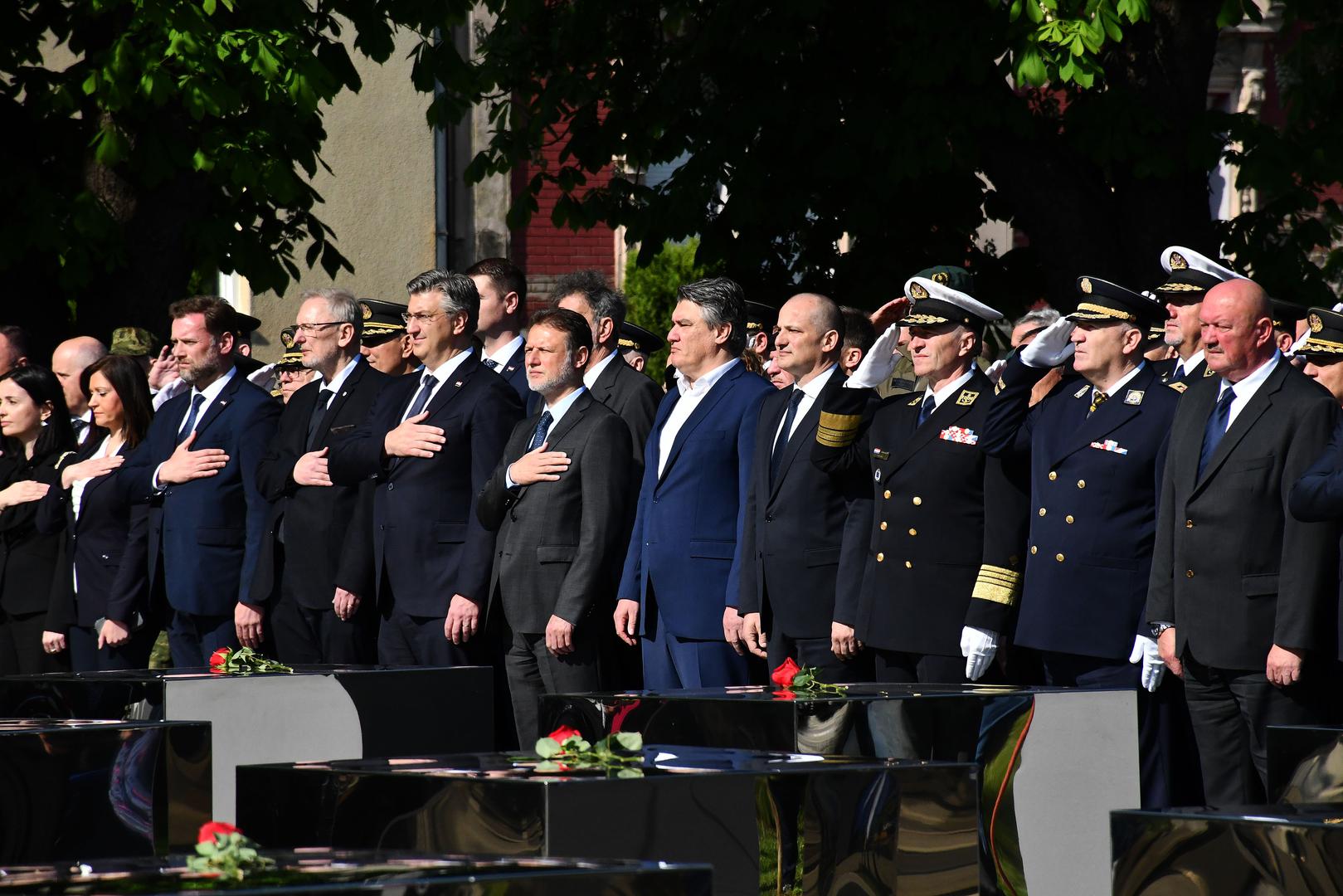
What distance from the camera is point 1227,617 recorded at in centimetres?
672

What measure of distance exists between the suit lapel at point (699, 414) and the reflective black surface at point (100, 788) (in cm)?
261

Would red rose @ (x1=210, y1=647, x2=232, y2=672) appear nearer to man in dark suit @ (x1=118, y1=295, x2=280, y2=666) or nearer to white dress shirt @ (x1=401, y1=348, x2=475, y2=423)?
white dress shirt @ (x1=401, y1=348, x2=475, y2=423)

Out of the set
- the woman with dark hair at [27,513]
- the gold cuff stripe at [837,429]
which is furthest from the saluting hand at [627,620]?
the woman with dark hair at [27,513]

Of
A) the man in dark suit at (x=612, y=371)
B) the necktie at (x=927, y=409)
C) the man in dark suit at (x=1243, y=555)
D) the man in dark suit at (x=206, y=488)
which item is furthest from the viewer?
the man in dark suit at (x=206, y=488)

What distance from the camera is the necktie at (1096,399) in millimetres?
7336

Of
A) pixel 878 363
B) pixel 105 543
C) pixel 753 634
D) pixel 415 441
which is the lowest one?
pixel 753 634

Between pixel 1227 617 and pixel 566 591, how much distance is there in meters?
2.52

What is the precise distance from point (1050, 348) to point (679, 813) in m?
Result: 3.54

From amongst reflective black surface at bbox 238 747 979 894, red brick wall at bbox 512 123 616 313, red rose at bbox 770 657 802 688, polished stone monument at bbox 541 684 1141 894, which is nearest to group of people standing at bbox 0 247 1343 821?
polished stone monument at bbox 541 684 1141 894

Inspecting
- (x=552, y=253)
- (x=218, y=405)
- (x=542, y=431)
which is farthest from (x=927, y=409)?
(x=552, y=253)

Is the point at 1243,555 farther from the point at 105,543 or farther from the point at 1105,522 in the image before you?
the point at 105,543

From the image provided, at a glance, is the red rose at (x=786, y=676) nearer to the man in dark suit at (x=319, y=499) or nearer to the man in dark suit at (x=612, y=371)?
the man in dark suit at (x=612, y=371)

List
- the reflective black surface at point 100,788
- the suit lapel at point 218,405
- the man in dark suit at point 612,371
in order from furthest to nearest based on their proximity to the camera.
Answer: the suit lapel at point 218,405
the man in dark suit at point 612,371
the reflective black surface at point 100,788

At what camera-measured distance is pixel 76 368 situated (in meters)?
11.4
